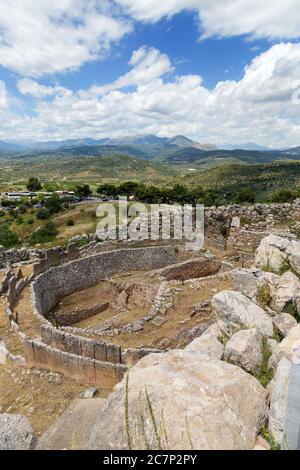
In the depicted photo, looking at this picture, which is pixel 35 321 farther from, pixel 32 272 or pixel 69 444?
pixel 69 444

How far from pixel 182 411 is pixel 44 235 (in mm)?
42393

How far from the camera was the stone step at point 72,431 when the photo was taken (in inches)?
174

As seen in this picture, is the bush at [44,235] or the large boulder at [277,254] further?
the bush at [44,235]

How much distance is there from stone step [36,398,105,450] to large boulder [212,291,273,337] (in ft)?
9.17

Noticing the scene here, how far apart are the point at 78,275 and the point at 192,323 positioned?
7790 mm

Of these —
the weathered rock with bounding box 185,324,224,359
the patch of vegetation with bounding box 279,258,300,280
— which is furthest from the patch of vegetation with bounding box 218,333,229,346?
the patch of vegetation with bounding box 279,258,300,280

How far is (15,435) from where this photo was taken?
13.5ft

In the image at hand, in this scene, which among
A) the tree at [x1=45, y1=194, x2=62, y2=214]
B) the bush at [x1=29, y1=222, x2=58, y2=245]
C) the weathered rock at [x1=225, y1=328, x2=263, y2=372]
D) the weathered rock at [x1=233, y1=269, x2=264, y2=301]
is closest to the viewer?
the weathered rock at [x1=225, y1=328, x2=263, y2=372]

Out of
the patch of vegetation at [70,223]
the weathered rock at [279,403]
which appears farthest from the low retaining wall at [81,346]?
the patch of vegetation at [70,223]

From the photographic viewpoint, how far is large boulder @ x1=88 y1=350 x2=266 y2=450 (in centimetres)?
370

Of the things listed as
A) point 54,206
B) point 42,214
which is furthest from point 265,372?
point 54,206

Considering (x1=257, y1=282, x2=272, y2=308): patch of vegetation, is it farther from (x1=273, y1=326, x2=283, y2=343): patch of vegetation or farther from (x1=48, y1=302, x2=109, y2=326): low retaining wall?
(x1=48, y1=302, x2=109, y2=326): low retaining wall

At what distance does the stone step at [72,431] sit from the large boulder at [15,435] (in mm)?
203

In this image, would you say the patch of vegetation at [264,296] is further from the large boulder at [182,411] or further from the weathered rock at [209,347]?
the large boulder at [182,411]
